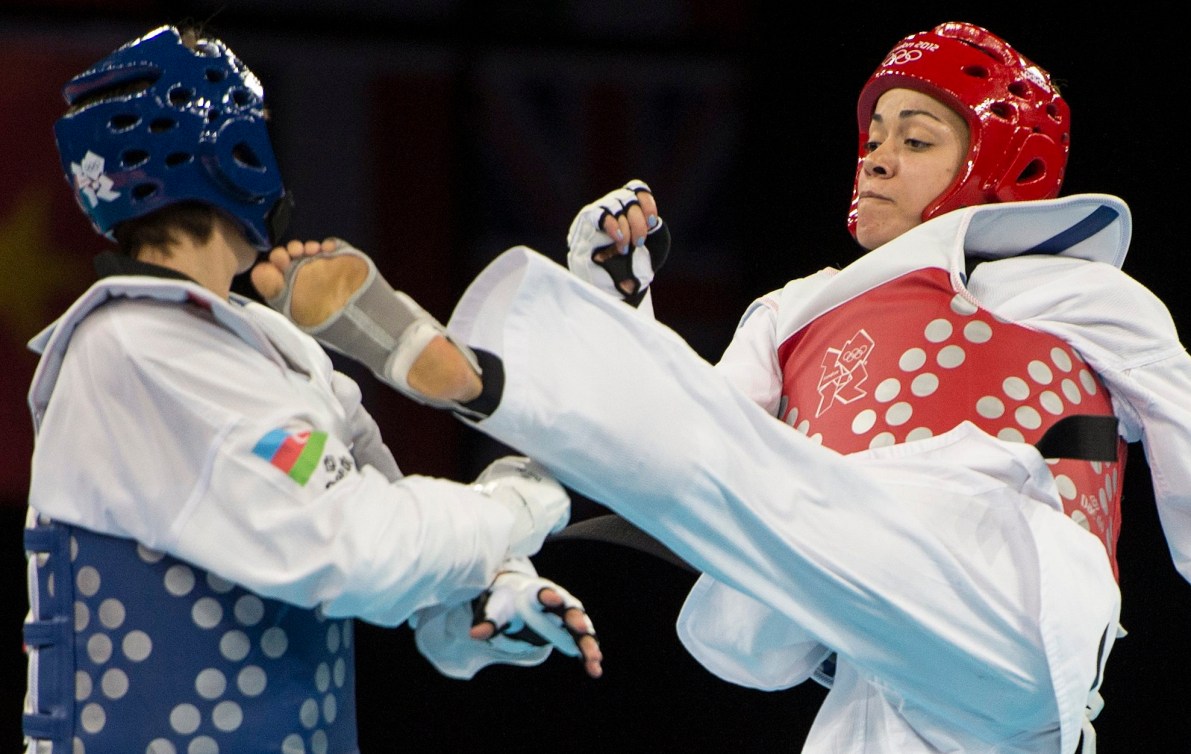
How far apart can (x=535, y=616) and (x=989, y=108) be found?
1403 millimetres

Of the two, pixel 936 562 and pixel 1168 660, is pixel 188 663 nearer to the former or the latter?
pixel 936 562

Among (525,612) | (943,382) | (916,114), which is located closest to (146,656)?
(525,612)

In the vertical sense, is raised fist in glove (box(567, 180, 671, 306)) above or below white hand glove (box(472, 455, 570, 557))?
above

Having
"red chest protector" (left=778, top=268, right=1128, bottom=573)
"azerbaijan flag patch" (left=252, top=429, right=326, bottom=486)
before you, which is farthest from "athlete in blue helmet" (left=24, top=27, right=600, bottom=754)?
"red chest protector" (left=778, top=268, right=1128, bottom=573)

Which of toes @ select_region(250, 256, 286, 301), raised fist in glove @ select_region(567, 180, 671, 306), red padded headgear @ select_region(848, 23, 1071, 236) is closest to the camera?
toes @ select_region(250, 256, 286, 301)

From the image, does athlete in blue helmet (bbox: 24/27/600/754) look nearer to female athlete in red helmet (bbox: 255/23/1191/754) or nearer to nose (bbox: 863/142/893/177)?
female athlete in red helmet (bbox: 255/23/1191/754)

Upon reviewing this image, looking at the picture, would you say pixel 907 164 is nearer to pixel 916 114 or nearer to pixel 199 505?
pixel 916 114

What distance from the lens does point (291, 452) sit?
1.86 meters

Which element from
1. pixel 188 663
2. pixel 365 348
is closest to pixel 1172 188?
pixel 365 348

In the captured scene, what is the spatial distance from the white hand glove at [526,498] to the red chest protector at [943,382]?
641 millimetres

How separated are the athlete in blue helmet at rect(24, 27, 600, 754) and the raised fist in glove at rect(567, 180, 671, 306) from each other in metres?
0.48

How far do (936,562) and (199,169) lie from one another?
45.9 inches

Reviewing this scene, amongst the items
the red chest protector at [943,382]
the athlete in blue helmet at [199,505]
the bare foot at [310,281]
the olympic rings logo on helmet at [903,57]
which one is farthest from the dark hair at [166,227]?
the olympic rings logo on helmet at [903,57]

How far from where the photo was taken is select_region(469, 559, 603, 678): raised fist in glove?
1.97 metres
